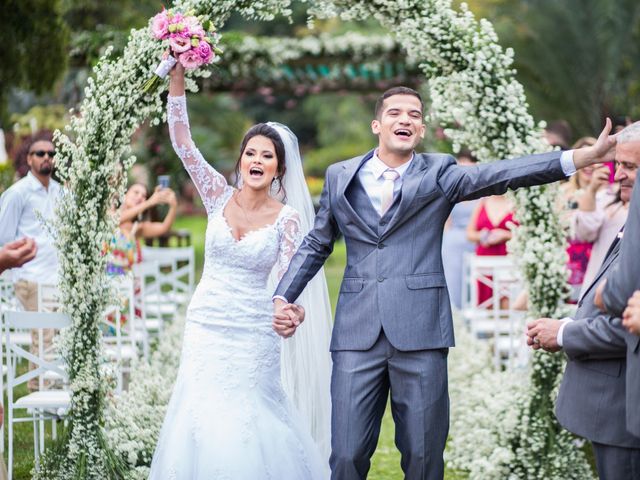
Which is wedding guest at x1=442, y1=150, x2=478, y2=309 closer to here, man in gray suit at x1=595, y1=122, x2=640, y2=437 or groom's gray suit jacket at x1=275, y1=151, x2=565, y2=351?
groom's gray suit jacket at x1=275, y1=151, x2=565, y2=351

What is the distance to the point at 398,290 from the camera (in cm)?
475

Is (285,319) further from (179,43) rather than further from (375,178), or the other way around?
(179,43)

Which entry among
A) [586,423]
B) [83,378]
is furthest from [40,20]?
[586,423]

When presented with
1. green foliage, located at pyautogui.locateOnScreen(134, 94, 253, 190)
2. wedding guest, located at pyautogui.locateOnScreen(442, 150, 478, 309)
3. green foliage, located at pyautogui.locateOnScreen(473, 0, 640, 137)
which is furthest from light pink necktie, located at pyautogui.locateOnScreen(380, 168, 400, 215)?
green foliage, located at pyautogui.locateOnScreen(134, 94, 253, 190)

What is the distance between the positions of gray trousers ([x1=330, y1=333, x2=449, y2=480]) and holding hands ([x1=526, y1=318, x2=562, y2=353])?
61 centimetres

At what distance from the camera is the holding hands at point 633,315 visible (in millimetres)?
3516

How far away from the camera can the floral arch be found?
596 centimetres

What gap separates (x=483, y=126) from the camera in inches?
255

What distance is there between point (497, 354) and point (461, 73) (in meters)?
3.21

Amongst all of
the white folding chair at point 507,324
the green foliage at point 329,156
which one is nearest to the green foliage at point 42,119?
the white folding chair at point 507,324

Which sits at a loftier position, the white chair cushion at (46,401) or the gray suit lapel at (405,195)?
the gray suit lapel at (405,195)

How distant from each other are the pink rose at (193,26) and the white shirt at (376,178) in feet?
3.98

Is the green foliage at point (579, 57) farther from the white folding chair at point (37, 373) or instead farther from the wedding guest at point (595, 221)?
the white folding chair at point (37, 373)

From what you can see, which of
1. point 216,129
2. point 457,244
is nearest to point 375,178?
point 457,244
